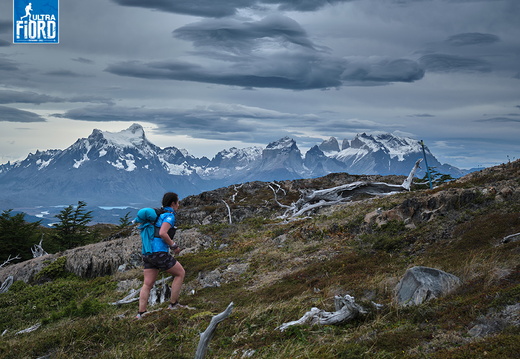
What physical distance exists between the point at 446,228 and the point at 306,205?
16604 millimetres

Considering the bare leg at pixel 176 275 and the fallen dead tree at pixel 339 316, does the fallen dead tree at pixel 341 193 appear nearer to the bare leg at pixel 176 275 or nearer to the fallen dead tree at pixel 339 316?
the bare leg at pixel 176 275

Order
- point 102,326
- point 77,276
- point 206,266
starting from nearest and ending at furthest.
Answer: point 102,326
point 206,266
point 77,276

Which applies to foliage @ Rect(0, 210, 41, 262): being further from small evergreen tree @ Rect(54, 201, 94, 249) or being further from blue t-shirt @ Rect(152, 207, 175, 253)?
blue t-shirt @ Rect(152, 207, 175, 253)

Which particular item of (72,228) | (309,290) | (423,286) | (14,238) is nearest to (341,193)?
(309,290)

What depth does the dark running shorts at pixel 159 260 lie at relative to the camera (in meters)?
9.30

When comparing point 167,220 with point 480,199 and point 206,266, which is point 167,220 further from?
point 480,199

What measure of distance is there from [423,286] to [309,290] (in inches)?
142

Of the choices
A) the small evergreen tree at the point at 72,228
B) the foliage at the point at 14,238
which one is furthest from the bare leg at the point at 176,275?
the small evergreen tree at the point at 72,228

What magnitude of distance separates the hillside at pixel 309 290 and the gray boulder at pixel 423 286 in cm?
23

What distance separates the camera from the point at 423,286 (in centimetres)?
802

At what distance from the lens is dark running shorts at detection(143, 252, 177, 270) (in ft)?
30.5

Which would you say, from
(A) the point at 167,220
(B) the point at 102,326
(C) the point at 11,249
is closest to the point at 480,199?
(A) the point at 167,220

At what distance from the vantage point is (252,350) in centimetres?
674

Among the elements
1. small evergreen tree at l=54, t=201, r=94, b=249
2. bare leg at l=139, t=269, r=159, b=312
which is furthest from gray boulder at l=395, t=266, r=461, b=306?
small evergreen tree at l=54, t=201, r=94, b=249
